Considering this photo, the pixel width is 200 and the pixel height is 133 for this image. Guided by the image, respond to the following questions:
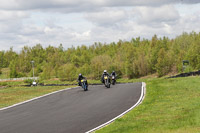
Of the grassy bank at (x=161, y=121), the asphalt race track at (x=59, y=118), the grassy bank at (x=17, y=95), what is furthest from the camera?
the grassy bank at (x=17, y=95)

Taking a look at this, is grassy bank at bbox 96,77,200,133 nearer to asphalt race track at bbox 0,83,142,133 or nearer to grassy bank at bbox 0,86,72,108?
asphalt race track at bbox 0,83,142,133

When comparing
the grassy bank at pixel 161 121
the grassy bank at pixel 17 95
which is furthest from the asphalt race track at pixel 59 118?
the grassy bank at pixel 17 95

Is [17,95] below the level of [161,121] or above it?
above

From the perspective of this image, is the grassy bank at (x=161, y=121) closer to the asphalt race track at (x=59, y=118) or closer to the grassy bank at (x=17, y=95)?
the asphalt race track at (x=59, y=118)

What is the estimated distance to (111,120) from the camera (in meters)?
12.1

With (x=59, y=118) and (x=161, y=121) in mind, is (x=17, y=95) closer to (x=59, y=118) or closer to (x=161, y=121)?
(x=59, y=118)

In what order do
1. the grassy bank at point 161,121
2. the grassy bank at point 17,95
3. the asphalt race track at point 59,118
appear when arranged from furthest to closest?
the grassy bank at point 17,95, the asphalt race track at point 59,118, the grassy bank at point 161,121

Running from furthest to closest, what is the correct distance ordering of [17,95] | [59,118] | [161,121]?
[17,95] → [59,118] → [161,121]

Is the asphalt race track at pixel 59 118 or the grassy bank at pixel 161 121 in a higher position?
the grassy bank at pixel 161 121

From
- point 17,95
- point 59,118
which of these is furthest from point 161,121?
point 17,95

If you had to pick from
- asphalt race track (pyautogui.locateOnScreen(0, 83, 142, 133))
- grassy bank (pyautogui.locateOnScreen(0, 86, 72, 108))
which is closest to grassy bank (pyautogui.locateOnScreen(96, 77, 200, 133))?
asphalt race track (pyautogui.locateOnScreen(0, 83, 142, 133))

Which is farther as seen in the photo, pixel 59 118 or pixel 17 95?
pixel 17 95

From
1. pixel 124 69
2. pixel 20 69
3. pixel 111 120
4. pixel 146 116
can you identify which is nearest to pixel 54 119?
pixel 111 120

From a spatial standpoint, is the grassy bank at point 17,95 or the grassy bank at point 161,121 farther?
the grassy bank at point 17,95
